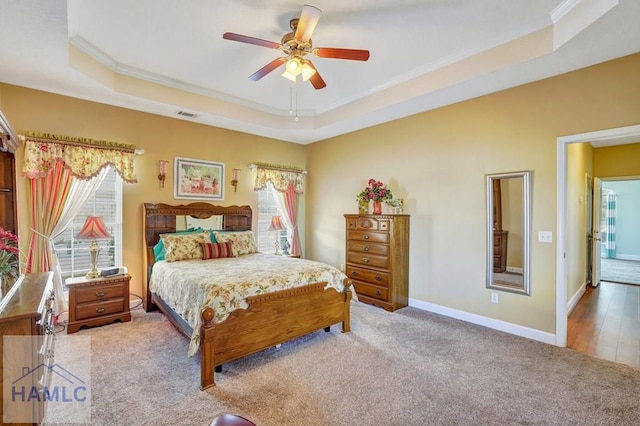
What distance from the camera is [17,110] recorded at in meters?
3.48

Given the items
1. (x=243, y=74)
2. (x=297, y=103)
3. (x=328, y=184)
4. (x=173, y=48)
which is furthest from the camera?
(x=328, y=184)

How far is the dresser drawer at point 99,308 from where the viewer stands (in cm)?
344

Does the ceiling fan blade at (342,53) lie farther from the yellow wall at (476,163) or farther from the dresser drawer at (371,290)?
the dresser drawer at (371,290)

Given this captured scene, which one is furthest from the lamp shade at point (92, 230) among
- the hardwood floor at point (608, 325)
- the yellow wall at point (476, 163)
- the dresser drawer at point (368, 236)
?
the hardwood floor at point (608, 325)

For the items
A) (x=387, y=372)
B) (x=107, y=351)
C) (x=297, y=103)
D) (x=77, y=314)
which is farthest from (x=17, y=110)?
(x=387, y=372)

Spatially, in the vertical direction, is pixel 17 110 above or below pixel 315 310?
above

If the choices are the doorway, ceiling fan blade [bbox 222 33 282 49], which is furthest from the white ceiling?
the doorway

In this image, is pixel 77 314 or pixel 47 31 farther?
pixel 77 314

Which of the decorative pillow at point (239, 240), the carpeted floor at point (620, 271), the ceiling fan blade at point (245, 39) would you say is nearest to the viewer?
the ceiling fan blade at point (245, 39)

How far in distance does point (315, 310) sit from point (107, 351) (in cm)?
211

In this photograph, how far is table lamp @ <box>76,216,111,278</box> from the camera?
3.45 m

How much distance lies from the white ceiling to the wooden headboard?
1.40 metres

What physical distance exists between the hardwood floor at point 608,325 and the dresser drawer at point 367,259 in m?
2.20

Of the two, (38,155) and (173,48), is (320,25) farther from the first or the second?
(38,155)
